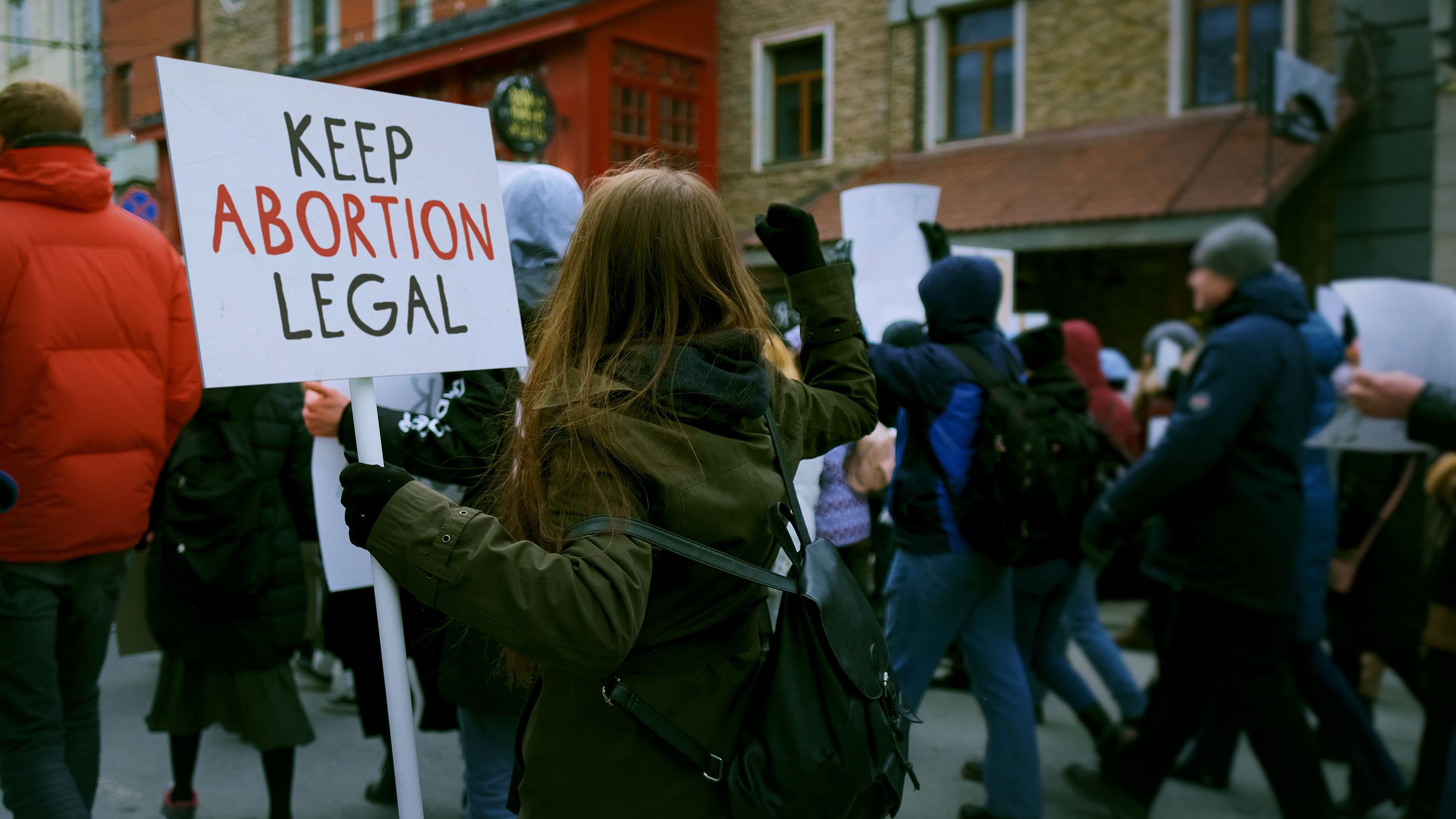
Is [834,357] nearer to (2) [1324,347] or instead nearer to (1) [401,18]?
(2) [1324,347]

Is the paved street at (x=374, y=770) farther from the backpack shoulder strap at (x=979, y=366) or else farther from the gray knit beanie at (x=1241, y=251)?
the gray knit beanie at (x=1241, y=251)

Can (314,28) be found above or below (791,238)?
above

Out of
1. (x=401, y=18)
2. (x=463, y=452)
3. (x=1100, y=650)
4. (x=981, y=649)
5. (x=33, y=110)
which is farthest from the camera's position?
(x=401, y=18)

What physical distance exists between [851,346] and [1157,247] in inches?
405

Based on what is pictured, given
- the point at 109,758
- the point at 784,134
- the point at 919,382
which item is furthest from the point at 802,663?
the point at 784,134

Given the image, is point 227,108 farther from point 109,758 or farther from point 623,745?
point 109,758

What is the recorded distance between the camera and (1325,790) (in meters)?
3.56

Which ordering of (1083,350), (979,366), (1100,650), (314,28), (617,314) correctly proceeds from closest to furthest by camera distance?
(617,314)
(979,366)
(1100,650)
(1083,350)
(314,28)

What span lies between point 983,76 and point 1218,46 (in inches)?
83.5

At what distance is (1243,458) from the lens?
3666 mm

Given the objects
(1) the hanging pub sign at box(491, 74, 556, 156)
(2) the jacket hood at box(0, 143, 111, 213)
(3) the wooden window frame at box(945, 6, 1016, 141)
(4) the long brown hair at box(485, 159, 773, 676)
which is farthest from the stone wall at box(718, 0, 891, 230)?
(4) the long brown hair at box(485, 159, 773, 676)

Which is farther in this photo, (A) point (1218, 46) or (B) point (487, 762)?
(A) point (1218, 46)

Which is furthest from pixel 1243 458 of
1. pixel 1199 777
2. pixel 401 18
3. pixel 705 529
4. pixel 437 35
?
pixel 401 18

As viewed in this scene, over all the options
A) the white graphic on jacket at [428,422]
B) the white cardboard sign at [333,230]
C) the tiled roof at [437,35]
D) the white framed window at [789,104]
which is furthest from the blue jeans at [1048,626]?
the tiled roof at [437,35]
